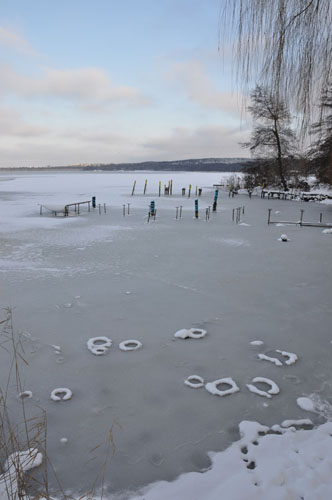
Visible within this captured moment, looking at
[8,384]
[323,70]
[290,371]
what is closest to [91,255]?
[8,384]

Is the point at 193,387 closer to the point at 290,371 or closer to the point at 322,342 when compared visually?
the point at 290,371

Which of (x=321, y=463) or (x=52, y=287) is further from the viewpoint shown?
(x=52, y=287)

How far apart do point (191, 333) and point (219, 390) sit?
1.50 meters

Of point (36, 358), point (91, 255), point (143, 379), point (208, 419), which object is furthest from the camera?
point (91, 255)

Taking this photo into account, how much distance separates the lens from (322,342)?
507 centimetres

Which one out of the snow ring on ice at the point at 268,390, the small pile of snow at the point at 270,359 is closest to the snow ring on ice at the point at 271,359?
the small pile of snow at the point at 270,359

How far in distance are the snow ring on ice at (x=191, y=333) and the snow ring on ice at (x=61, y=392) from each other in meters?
1.95

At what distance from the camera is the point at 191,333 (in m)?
5.38

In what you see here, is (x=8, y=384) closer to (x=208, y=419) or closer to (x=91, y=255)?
(x=208, y=419)

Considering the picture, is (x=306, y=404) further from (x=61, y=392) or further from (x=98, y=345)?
(x=98, y=345)

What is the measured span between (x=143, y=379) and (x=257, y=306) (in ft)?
10.5

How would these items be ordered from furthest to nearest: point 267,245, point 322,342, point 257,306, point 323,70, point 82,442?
1. point 267,245
2. point 257,306
3. point 322,342
4. point 82,442
5. point 323,70

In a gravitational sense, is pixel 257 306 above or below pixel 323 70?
below

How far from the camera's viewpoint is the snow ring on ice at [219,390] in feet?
12.7
